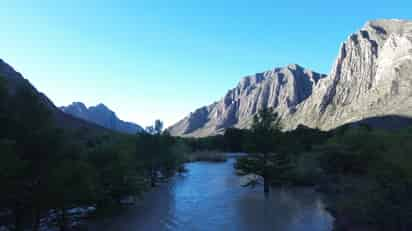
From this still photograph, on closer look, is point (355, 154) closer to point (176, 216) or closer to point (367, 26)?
point (176, 216)

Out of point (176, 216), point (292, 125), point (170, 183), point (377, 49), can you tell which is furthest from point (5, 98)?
point (377, 49)

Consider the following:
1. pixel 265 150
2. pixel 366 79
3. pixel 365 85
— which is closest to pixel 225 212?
pixel 265 150

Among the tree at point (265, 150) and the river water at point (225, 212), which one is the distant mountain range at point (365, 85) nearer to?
the tree at point (265, 150)

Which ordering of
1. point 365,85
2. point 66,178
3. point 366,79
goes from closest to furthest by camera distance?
point 66,178
point 365,85
point 366,79

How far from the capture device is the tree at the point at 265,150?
76.9 feet

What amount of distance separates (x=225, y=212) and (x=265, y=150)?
6.79 meters

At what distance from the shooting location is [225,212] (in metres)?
18.7

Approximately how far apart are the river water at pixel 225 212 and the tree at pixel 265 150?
2009 millimetres

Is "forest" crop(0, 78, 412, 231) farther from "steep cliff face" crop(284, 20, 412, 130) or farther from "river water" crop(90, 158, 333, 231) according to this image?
"steep cliff face" crop(284, 20, 412, 130)

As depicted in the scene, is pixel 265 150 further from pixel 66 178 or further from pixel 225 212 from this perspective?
pixel 66 178

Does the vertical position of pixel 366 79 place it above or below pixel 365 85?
above

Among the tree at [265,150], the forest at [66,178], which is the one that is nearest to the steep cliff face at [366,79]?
the tree at [265,150]

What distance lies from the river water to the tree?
6.59ft

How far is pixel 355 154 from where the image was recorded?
2706cm
